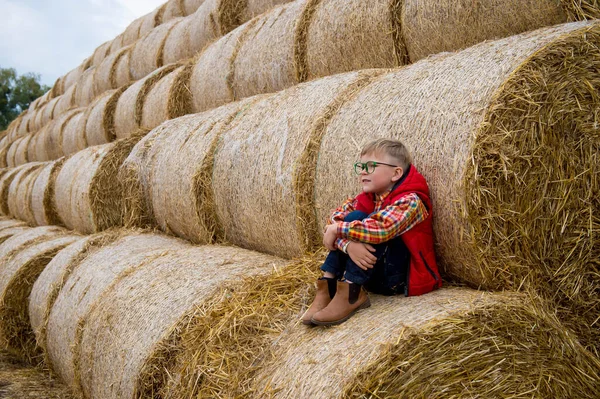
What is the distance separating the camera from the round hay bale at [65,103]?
1044 centimetres

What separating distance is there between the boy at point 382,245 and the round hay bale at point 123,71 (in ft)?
21.9

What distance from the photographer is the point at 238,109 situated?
12.7 ft

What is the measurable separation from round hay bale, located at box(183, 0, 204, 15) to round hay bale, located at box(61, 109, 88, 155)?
81.4 inches

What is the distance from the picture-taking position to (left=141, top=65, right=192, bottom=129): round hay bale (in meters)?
5.44

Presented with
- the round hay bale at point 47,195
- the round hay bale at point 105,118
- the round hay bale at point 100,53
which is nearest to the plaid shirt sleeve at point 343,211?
the round hay bale at point 47,195

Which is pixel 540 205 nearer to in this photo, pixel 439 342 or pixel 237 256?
pixel 439 342

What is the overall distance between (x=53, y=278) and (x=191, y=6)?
5.30 metres

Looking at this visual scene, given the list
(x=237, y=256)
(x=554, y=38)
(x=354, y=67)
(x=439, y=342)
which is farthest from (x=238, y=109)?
(x=439, y=342)

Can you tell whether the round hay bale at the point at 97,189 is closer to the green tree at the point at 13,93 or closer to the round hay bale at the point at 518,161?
the round hay bale at the point at 518,161

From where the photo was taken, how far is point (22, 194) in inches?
288

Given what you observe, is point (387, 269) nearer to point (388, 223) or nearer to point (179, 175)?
point (388, 223)

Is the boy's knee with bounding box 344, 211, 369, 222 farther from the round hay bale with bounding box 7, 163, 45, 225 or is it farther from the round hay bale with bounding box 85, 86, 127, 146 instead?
the round hay bale with bounding box 7, 163, 45, 225

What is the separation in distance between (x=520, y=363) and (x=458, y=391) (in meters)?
0.25

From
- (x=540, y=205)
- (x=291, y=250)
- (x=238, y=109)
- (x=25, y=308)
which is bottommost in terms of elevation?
(x=25, y=308)
